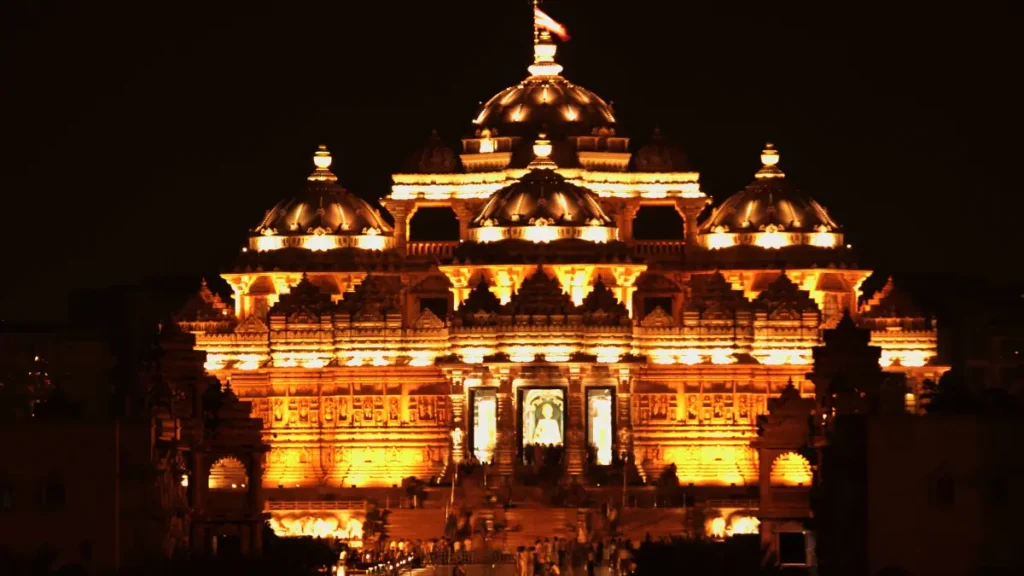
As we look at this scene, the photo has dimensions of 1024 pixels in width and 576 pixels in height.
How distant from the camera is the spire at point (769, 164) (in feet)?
447

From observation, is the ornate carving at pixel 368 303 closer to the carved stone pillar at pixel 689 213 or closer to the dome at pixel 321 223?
the dome at pixel 321 223

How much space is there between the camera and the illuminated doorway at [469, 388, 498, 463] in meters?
128

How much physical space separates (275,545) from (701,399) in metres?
28.0

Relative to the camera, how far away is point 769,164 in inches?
5374

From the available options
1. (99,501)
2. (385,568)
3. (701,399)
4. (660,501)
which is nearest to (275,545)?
(385,568)

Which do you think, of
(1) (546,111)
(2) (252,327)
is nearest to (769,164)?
(1) (546,111)

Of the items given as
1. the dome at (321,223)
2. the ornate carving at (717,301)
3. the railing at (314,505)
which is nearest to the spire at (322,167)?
the dome at (321,223)

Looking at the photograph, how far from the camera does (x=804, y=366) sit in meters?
130

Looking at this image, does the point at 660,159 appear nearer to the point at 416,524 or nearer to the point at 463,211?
the point at 463,211

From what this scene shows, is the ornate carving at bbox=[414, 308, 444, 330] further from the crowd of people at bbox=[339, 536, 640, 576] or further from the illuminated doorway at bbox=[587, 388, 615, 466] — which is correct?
the crowd of people at bbox=[339, 536, 640, 576]

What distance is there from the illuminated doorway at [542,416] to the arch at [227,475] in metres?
10.7

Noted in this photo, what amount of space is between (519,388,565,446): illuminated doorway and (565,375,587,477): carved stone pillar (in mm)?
495

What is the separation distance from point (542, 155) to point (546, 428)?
9557mm

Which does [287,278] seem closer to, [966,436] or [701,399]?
[701,399]
